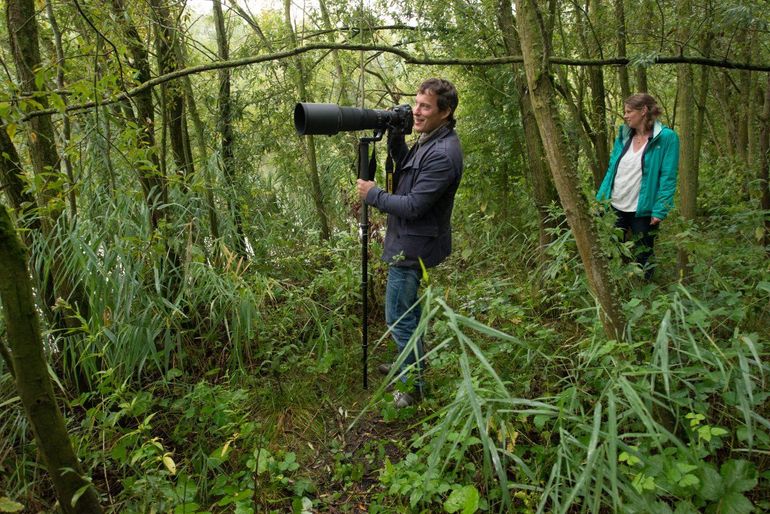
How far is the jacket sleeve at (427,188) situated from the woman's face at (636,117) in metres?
1.44

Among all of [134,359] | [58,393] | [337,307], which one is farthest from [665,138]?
[58,393]

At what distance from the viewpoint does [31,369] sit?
1.15 meters

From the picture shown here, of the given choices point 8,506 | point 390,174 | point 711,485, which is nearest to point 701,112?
point 390,174

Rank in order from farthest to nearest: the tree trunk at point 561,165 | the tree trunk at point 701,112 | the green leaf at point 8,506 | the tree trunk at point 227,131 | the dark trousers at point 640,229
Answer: the tree trunk at point 227,131, the dark trousers at point 640,229, the tree trunk at point 701,112, the tree trunk at point 561,165, the green leaf at point 8,506

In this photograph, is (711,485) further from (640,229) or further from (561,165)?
(640,229)

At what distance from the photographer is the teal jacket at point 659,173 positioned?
268 cm

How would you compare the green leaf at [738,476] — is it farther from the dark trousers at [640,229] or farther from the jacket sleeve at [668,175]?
the jacket sleeve at [668,175]

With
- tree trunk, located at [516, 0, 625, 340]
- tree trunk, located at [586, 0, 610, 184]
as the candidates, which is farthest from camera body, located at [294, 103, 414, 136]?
tree trunk, located at [586, 0, 610, 184]

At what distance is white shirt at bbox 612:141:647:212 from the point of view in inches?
110

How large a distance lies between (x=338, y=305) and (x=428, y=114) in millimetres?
1446

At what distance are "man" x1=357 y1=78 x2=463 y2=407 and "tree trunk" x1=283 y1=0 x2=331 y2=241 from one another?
173cm

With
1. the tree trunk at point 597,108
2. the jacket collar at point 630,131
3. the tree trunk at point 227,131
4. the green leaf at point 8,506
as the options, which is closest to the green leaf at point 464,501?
the green leaf at point 8,506

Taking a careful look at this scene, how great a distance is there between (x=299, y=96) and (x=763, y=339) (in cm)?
340

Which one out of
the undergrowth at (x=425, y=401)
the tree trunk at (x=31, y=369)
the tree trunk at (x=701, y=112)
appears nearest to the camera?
the tree trunk at (x=31, y=369)
